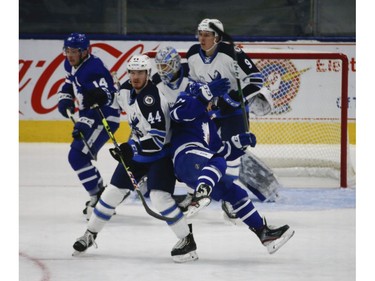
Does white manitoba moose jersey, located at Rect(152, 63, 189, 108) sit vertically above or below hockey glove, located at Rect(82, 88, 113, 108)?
above

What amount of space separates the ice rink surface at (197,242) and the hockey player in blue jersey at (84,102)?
25cm

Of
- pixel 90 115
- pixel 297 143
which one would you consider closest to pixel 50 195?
pixel 90 115

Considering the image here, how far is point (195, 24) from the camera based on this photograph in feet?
28.3

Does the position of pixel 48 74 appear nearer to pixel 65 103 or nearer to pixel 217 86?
pixel 65 103

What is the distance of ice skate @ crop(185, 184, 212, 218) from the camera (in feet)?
13.4

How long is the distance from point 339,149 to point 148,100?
276 cm

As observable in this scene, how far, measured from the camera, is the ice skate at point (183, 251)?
424 cm

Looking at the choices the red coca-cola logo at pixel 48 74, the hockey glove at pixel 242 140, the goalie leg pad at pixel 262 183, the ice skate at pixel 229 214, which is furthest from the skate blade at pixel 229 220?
the red coca-cola logo at pixel 48 74

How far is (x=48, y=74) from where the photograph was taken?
27.2 ft

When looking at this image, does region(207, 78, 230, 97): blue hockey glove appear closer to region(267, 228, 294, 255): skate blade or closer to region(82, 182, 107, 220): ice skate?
region(267, 228, 294, 255): skate blade

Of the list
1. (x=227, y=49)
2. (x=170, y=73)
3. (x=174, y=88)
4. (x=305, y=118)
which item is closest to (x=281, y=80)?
(x=305, y=118)

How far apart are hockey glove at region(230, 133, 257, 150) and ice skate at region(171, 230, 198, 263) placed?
111cm

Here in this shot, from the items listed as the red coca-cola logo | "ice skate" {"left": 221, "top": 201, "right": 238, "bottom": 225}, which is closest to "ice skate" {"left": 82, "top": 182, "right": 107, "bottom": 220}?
"ice skate" {"left": 221, "top": 201, "right": 238, "bottom": 225}
